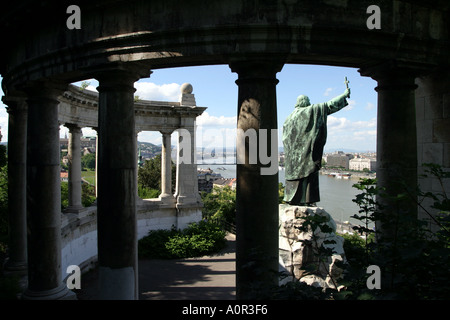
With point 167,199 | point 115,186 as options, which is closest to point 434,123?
point 115,186

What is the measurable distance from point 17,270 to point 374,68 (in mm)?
18000

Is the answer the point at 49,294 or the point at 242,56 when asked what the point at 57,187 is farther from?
the point at 242,56

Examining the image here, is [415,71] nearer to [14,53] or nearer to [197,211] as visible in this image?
[14,53]

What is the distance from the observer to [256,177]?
8.88 metres

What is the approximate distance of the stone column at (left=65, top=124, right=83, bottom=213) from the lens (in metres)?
25.6

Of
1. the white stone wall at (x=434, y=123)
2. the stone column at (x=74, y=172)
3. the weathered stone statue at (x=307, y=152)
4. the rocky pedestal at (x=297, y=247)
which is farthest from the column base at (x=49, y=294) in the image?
the white stone wall at (x=434, y=123)

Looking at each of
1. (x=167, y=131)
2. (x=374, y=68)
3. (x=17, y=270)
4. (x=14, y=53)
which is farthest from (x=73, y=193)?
(x=374, y=68)

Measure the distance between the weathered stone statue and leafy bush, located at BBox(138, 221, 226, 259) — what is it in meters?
13.9

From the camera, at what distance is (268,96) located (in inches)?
350

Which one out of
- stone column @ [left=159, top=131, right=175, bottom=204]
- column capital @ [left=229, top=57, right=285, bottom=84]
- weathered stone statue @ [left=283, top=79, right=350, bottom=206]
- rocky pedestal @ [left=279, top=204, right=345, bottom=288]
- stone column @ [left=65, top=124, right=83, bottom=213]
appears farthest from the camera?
stone column @ [left=159, top=131, right=175, bottom=204]

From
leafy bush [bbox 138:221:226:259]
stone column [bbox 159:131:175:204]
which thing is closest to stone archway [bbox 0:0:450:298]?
leafy bush [bbox 138:221:226:259]

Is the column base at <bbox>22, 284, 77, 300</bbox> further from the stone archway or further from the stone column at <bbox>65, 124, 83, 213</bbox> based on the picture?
the stone column at <bbox>65, 124, 83, 213</bbox>

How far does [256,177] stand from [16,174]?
42.9ft

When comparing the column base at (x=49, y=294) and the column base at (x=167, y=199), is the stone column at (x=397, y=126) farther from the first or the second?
the column base at (x=167, y=199)
